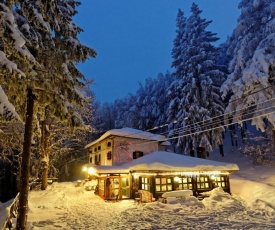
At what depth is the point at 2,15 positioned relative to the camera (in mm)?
6230

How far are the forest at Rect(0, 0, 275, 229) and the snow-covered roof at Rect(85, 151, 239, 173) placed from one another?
123 inches

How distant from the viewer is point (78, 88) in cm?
2392

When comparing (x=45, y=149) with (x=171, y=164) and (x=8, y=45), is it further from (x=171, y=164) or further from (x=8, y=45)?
(x=8, y=45)

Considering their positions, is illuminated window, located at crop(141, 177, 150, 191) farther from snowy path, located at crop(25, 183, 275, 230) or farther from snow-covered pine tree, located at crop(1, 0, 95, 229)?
snow-covered pine tree, located at crop(1, 0, 95, 229)

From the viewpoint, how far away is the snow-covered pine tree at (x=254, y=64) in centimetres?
1941

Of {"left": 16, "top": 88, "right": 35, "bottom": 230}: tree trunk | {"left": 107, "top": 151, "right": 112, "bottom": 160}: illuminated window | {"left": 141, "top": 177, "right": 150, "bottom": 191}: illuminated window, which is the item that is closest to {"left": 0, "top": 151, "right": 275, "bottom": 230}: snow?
{"left": 16, "top": 88, "right": 35, "bottom": 230}: tree trunk

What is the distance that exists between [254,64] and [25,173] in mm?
18438

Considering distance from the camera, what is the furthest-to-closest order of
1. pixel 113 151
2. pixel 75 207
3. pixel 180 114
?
1. pixel 180 114
2. pixel 113 151
3. pixel 75 207

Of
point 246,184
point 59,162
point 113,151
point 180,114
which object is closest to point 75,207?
point 113,151

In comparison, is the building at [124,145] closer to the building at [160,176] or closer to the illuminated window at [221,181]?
the building at [160,176]

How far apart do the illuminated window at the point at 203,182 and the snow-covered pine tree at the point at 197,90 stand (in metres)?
6.15

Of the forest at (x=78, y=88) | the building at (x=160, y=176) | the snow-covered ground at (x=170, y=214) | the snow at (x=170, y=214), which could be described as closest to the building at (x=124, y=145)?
the forest at (x=78, y=88)

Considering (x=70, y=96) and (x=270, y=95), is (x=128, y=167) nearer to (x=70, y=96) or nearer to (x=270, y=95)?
(x=70, y=96)

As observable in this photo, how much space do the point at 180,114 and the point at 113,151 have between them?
9457 mm
